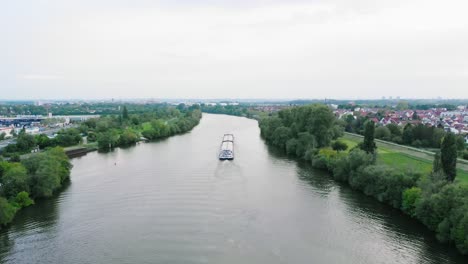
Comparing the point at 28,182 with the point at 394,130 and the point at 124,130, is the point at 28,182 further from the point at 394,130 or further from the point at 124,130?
the point at 394,130

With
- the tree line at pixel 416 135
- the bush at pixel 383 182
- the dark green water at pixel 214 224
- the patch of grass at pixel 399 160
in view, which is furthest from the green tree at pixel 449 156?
the tree line at pixel 416 135

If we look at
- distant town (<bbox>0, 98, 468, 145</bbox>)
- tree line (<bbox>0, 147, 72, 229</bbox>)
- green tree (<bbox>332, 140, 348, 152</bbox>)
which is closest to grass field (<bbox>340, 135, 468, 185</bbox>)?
green tree (<bbox>332, 140, 348, 152</bbox>)

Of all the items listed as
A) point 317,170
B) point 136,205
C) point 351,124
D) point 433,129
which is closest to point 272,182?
point 317,170

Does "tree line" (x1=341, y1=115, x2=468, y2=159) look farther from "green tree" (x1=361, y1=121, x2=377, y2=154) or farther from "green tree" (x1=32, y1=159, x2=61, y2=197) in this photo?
"green tree" (x1=32, y1=159, x2=61, y2=197)

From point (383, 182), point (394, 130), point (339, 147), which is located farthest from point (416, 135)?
point (383, 182)

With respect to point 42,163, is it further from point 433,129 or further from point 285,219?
point 433,129

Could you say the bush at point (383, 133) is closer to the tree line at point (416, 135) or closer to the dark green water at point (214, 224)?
the tree line at point (416, 135)
